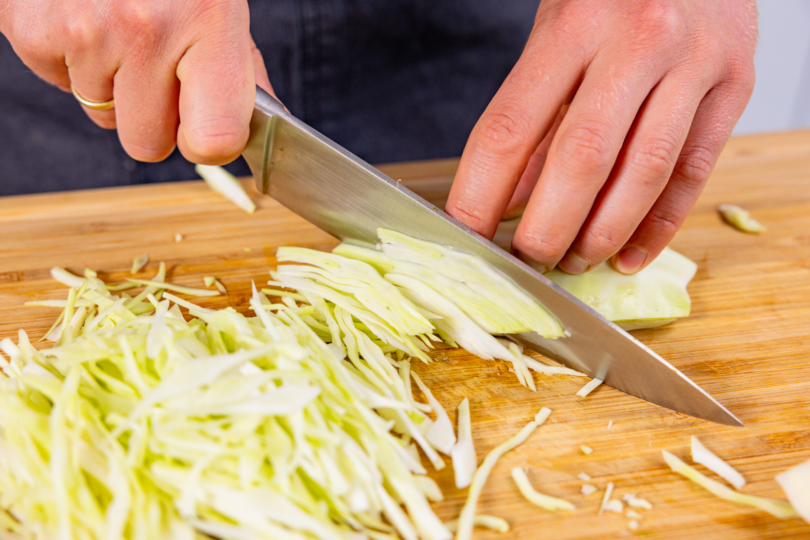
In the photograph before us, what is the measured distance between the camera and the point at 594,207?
1451mm

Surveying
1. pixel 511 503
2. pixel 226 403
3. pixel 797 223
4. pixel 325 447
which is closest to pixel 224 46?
pixel 226 403

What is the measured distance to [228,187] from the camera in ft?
6.88

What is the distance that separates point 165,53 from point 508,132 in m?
0.84

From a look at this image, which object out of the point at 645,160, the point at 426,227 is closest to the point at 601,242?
the point at 645,160

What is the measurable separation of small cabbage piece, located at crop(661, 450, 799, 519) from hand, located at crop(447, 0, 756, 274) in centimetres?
55

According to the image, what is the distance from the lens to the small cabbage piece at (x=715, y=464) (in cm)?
116

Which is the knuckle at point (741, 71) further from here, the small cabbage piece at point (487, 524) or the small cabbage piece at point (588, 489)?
the small cabbage piece at point (487, 524)

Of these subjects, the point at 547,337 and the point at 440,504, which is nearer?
the point at 440,504

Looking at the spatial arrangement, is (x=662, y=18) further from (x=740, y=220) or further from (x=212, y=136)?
(x=212, y=136)

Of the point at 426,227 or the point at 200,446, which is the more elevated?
the point at 426,227

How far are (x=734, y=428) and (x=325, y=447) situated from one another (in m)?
0.94

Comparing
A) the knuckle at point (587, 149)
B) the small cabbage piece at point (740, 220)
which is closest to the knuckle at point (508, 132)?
the knuckle at point (587, 149)

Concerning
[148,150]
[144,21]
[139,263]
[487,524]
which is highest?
[144,21]

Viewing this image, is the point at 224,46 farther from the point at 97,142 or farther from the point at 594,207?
the point at 97,142
